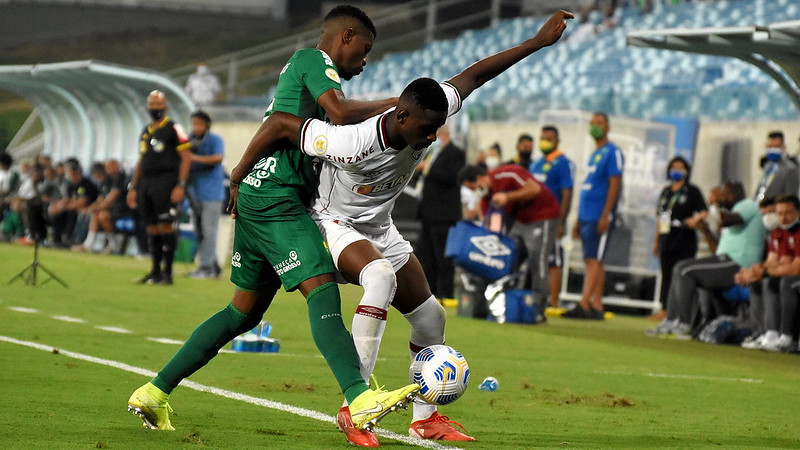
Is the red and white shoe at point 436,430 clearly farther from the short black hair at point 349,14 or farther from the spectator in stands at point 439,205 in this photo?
the spectator in stands at point 439,205

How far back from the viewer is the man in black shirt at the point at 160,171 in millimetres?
15859

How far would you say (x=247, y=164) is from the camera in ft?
19.5

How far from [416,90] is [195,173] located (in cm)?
1289

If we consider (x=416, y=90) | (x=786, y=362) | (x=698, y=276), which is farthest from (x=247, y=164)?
(x=698, y=276)

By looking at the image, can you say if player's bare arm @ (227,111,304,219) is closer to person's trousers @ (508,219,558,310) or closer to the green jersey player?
the green jersey player

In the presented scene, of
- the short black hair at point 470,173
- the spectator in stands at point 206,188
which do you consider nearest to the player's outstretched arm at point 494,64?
the short black hair at point 470,173

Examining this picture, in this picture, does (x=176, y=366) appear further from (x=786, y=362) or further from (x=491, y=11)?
(x=491, y=11)

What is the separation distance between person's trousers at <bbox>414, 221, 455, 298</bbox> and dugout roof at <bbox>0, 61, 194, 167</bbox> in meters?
10.3

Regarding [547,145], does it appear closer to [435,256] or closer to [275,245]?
[435,256]

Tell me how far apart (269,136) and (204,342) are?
99 cm

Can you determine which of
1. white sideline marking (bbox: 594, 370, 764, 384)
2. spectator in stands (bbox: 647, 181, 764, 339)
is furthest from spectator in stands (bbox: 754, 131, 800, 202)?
white sideline marking (bbox: 594, 370, 764, 384)

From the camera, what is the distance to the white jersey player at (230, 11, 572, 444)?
550 cm

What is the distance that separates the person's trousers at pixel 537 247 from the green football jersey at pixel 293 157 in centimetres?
864

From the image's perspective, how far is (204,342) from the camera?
597 cm
